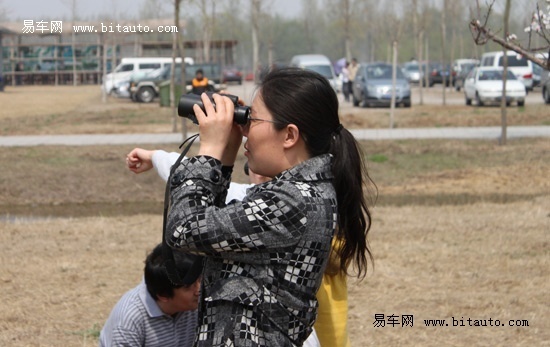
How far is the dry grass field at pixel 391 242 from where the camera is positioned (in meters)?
5.57

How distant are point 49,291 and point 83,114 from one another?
20.3m

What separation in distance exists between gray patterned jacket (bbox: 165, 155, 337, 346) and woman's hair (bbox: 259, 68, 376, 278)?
0.40ft

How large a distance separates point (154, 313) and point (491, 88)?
24.2 m

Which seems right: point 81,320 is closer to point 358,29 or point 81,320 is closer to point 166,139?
point 166,139

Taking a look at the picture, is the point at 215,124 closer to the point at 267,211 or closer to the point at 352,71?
the point at 267,211

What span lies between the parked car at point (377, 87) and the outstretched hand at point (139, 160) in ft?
77.1

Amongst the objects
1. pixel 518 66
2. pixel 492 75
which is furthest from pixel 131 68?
pixel 492 75

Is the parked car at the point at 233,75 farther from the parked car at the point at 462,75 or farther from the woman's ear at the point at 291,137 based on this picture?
the woman's ear at the point at 291,137

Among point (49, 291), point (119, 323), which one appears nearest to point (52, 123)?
point (49, 291)

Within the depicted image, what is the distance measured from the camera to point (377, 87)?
87.6ft

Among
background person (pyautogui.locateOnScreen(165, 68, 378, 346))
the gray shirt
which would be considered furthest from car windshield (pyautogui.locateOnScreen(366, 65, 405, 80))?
background person (pyautogui.locateOnScreen(165, 68, 378, 346))

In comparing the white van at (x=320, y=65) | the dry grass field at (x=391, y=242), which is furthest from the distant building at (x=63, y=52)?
the dry grass field at (x=391, y=242)

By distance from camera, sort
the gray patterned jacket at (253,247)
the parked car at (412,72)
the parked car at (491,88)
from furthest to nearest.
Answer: the parked car at (412,72) → the parked car at (491,88) → the gray patterned jacket at (253,247)

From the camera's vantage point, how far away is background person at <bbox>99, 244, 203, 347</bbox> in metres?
3.45
